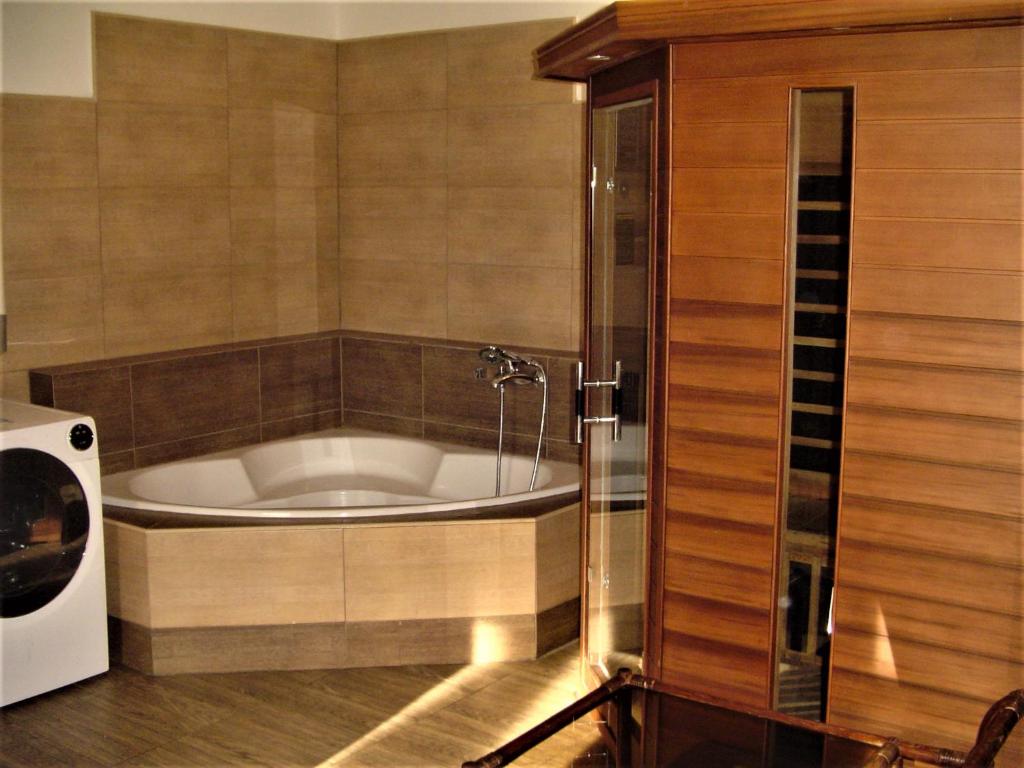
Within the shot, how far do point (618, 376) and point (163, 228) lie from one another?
2.03m

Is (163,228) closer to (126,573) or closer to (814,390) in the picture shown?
(126,573)

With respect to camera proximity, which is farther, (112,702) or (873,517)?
(112,702)

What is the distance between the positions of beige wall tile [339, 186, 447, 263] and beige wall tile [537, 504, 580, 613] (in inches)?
52.1

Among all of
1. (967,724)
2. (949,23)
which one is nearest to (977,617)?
(967,724)

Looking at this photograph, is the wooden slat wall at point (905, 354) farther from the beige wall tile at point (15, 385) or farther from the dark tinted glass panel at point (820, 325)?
the beige wall tile at point (15, 385)

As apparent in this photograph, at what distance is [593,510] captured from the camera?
3.11 m

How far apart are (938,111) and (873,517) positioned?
815 millimetres

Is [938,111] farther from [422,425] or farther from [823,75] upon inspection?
[422,425]

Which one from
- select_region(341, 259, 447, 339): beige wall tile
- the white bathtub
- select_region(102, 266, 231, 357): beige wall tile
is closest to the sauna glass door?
the white bathtub

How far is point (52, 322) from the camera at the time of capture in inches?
154

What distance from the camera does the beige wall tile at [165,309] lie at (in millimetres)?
4109

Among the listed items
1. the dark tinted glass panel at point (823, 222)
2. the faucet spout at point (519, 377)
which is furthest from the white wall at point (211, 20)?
the dark tinted glass panel at point (823, 222)

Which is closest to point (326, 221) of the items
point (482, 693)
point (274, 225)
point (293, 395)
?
point (274, 225)

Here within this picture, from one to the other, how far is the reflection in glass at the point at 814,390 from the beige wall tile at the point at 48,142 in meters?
2.47
